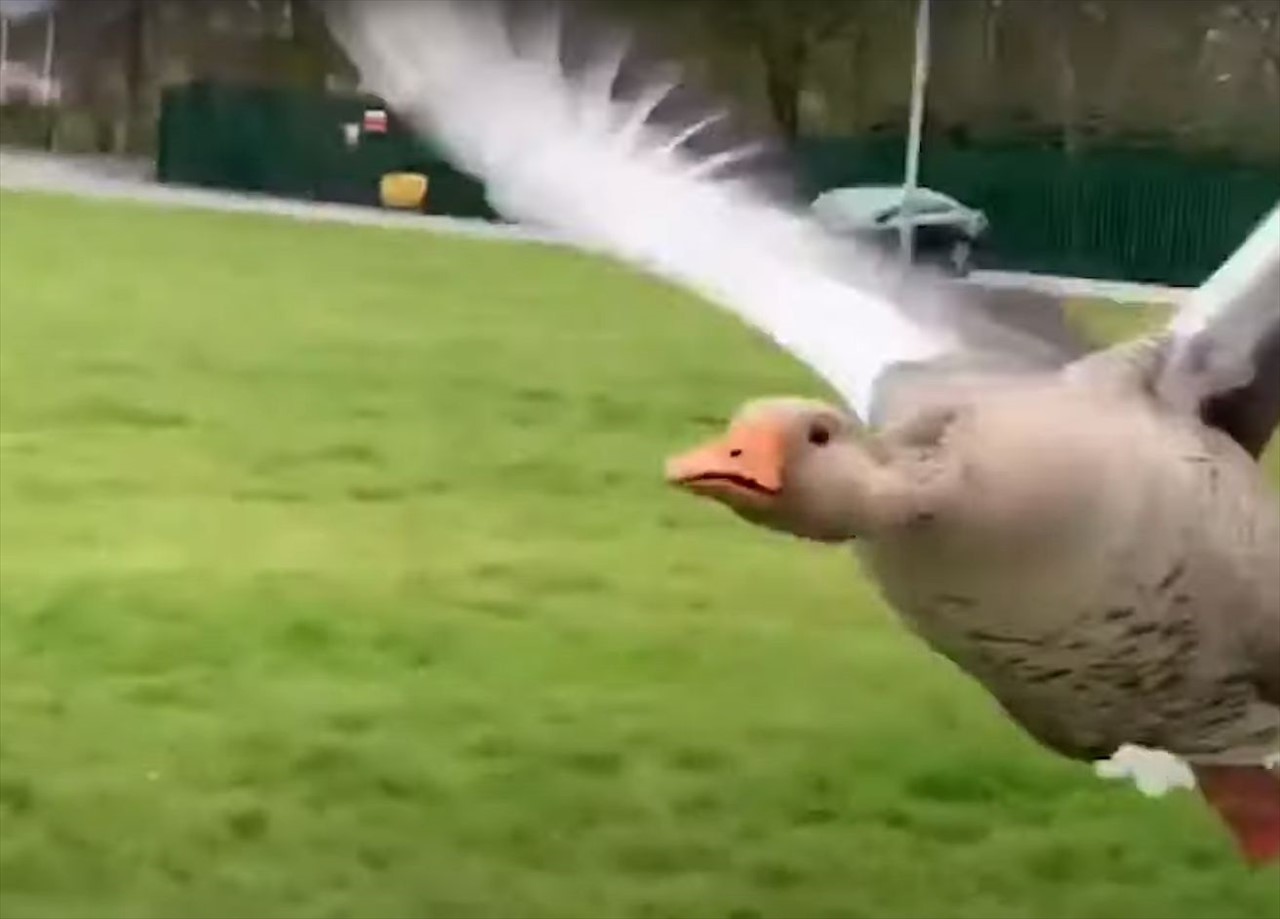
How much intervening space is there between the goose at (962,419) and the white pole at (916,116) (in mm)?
62

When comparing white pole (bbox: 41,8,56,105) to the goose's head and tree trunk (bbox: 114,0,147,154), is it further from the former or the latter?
the goose's head

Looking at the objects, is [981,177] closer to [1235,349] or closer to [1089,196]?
[1089,196]

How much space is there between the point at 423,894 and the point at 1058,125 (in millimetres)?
448

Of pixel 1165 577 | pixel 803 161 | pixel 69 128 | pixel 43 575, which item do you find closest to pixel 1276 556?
pixel 1165 577

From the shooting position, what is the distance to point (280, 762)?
4.28 feet

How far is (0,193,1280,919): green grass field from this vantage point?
46.8 inches

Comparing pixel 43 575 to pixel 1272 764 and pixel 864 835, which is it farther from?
pixel 1272 764

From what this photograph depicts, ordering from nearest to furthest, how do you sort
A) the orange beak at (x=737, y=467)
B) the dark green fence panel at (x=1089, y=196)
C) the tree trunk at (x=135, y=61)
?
the orange beak at (x=737, y=467), the tree trunk at (x=135, y=61), the dark green fence panel at (x=1089, y=196)

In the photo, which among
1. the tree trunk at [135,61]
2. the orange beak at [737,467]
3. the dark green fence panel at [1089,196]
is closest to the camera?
the orange beak at [737,467]

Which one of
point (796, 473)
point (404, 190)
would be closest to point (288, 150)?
point (404, 190)

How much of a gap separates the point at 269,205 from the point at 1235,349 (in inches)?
61.3

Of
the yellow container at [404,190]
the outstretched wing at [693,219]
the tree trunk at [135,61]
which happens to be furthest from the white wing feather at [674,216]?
the yellow container at [404,190]

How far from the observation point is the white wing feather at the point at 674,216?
0.82 meters

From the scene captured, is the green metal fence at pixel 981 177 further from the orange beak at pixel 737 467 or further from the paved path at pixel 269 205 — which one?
the orange beak at pixel 737 467
